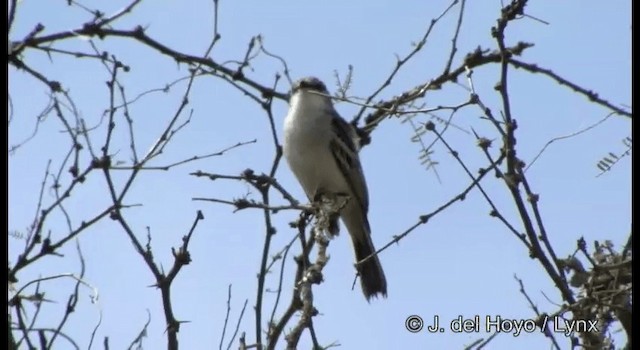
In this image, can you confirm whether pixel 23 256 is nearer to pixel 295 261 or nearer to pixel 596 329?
pixel 295 261

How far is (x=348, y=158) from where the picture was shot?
25.4ft

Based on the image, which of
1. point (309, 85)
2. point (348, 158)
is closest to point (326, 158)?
point (348, 158)

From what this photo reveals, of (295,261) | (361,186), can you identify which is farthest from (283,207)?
(361,186)

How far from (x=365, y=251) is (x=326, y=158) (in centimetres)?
94

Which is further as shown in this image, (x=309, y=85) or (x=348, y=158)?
(x=309, y=85)

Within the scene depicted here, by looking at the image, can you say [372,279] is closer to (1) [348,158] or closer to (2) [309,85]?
(1) [348,158]

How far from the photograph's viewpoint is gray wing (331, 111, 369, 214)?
304 inches

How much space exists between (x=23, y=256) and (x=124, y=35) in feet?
3.01

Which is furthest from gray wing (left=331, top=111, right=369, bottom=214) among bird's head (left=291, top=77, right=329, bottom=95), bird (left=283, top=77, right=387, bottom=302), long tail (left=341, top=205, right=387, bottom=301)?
bird's head (left=291, top=77, right=329, bottom=95)

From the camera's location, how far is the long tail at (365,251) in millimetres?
7738

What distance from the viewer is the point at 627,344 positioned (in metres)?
3.54

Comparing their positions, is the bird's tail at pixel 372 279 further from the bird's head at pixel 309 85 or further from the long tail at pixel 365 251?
the bird's head at pixel 309 85
